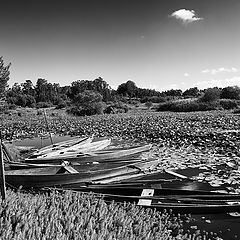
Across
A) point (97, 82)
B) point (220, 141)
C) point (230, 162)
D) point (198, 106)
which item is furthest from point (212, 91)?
point (97, 82)

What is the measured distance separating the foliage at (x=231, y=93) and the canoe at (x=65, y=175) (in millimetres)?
44579

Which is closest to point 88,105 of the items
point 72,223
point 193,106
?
point 193,106

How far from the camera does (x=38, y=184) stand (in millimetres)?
6727

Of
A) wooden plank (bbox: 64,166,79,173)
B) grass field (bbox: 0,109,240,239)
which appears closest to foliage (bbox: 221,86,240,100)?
grass field (bbox: 0,109,240,239)

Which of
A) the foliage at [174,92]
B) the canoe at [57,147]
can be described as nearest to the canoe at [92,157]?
the canoe at [57,147]

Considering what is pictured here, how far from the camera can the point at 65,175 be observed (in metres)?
6.75

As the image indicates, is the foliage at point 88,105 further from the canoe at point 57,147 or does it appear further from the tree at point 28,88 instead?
the tree at point 28,88

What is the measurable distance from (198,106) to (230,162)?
96.7 ft

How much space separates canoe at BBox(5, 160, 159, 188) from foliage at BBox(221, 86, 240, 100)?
44.6m

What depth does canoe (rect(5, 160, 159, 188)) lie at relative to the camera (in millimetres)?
6715

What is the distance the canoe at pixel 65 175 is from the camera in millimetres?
6715

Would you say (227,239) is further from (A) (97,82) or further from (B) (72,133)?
(A) (97,82)

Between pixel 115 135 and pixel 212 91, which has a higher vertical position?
pixel 212 91

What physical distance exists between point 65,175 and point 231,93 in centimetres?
4781
